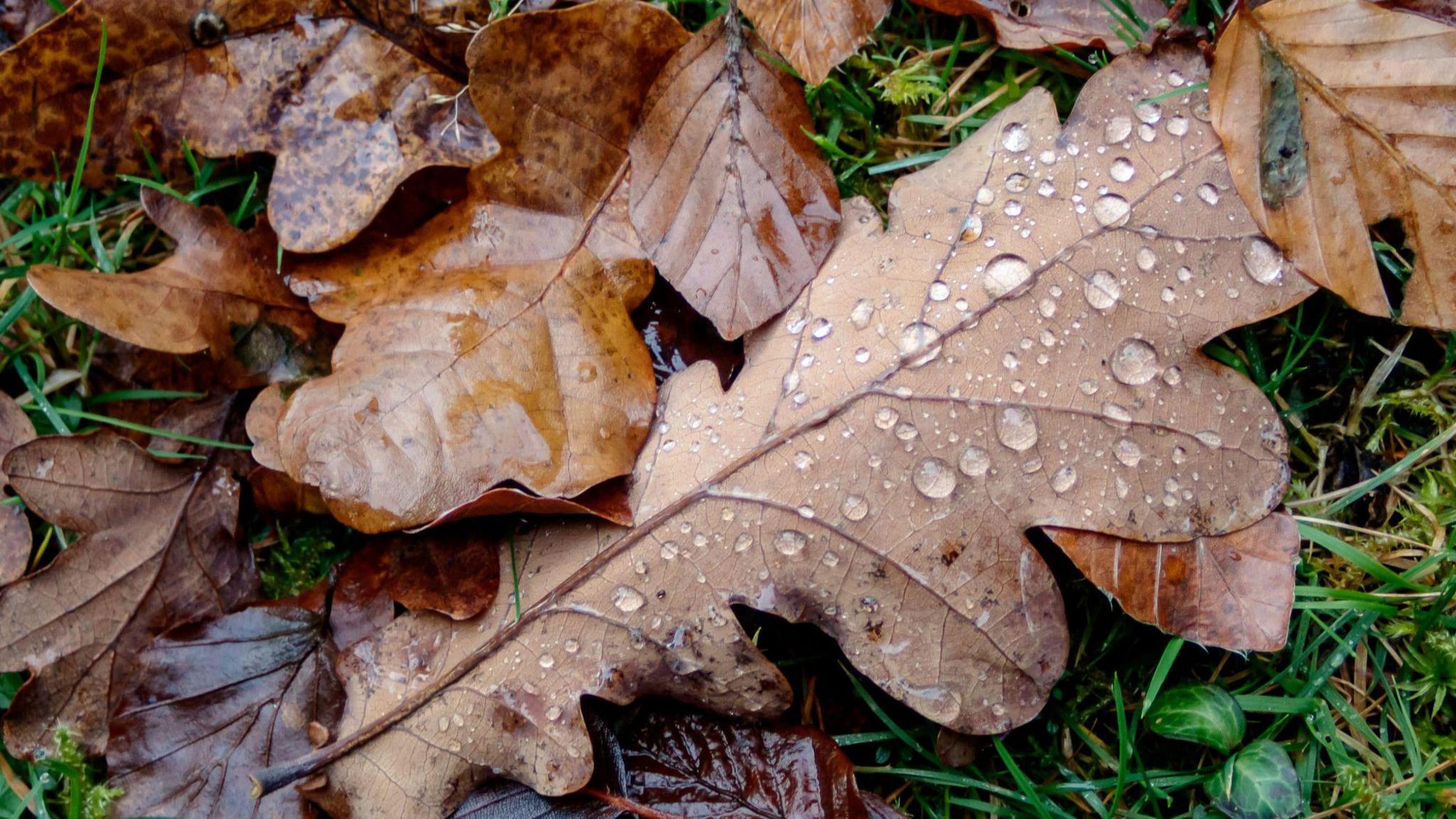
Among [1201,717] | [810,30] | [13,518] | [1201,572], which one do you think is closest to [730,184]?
[810,30]

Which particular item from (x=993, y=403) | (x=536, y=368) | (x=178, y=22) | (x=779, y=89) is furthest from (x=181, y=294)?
(x=993, y=403)

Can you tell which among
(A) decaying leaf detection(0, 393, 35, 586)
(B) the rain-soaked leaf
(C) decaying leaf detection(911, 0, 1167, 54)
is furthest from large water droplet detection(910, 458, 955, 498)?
(A) decaying leaf detection(0, 393, 35, 586)

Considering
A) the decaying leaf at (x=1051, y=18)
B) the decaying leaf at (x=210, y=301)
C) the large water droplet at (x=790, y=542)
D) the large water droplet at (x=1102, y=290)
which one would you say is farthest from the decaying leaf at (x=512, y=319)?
the large water droplet at (x=1102, y=290)

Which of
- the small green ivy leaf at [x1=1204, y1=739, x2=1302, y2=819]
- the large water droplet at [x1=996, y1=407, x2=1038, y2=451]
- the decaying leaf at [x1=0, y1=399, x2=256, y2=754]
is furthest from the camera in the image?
the decaying leaf at [x1=0, y1=399, x2=256, y2=754]

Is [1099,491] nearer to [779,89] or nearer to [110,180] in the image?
[779,89]

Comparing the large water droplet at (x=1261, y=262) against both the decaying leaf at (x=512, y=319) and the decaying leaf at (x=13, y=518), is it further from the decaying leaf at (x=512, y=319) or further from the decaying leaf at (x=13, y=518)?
the decaying leaf at (x=13, y=518)

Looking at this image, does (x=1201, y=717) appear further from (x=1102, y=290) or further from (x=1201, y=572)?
(x=1102, y=290)

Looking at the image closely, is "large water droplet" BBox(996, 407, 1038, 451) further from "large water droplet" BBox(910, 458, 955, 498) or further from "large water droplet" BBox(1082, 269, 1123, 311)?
"large water droplet" BBox(1082, 269, 1123, 311)
